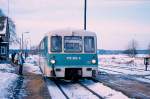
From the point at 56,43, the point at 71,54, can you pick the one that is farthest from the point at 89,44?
the point at 56,43

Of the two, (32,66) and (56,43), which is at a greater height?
(56,43)

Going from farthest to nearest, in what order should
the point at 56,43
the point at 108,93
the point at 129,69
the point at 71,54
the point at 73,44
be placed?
the point at 129,69 → the point at 73,44 → the point at 56,43 → the point at 71,54 → the point at 108,93

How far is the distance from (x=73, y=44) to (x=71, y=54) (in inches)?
25.7

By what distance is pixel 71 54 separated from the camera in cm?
2070

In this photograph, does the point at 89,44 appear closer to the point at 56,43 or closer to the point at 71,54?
the point at 71,54

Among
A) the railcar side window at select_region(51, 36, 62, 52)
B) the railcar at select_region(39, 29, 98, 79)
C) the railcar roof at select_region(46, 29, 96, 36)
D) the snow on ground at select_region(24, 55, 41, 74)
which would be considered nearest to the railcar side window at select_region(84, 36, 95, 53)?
the railcar at select_region(39, 29, 98, 79)

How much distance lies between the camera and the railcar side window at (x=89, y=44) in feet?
69.1

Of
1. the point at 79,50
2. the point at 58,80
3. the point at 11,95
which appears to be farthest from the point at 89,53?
the point at 11,95

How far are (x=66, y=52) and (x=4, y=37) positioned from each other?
2055 inches

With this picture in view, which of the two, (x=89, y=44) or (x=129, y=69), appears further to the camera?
(x=129, y=69)

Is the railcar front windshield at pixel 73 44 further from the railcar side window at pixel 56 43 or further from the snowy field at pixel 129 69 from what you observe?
the snowy field at pixel 129 69

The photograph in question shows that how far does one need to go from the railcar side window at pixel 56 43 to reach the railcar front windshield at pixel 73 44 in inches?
10.9

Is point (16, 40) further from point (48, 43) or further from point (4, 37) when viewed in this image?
point (48, 43)

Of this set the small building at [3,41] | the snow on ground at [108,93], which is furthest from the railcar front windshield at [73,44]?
the small building at [3,41]
